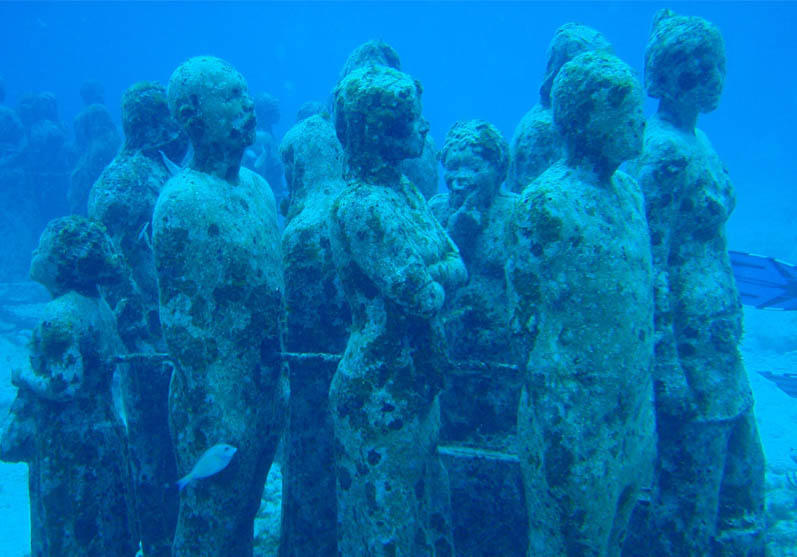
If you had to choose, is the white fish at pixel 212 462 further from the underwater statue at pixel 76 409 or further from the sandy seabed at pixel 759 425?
the sandy seabed at pixel 759 425

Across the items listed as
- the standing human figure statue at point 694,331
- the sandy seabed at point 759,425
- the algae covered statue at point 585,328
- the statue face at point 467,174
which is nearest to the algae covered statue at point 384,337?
the algae covered statue at point 585,328

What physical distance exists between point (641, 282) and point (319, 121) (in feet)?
9.74

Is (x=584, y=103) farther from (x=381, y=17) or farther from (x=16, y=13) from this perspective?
(x=381, y=17)

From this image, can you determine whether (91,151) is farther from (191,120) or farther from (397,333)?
(397,333)

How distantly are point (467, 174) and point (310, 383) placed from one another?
6.43 feet

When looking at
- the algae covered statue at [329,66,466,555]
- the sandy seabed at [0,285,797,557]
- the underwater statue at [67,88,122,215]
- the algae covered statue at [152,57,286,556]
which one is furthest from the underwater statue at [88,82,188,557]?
the underwater statue at [67,88,122,215]

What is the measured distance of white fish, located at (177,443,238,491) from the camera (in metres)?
2.92

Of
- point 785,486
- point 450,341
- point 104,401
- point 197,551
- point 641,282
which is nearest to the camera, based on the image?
point 641,282

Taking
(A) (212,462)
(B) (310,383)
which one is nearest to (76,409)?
(A) (212,462)

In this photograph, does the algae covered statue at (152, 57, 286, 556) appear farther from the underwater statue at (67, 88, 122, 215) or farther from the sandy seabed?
the underwater statue at (67, 88, 122, 215)

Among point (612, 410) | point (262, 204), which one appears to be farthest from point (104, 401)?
point (612, 410)

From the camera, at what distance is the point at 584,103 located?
281cm

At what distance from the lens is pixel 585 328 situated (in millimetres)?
2678

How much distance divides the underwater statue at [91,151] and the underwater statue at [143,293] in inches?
524
